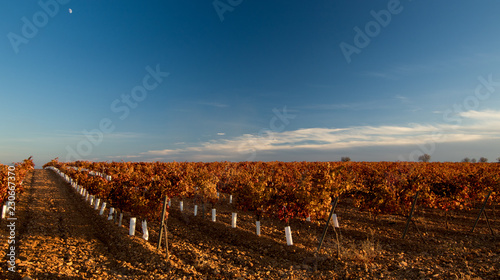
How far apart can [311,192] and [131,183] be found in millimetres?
8897

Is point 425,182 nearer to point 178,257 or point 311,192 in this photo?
point 311,192

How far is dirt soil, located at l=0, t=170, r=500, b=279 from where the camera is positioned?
27.3ft

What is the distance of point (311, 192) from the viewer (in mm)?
12398

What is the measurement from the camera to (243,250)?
35.6 ft

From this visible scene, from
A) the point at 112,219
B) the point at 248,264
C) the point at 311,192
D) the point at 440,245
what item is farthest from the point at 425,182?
the point at 112,219

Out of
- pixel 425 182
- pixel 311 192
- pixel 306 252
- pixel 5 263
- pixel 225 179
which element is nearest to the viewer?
pixel 5 263

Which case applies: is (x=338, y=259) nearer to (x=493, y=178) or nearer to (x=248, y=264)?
(x=248, y=264)

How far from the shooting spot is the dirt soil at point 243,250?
328 inches

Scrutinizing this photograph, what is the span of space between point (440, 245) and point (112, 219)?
57.0 ft

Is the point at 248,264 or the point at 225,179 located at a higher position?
the point at 225,179

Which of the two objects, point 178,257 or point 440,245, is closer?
point 178,257

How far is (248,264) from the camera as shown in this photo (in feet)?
30.8

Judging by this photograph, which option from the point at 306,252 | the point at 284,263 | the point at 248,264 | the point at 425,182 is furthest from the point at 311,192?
the point at 425,182

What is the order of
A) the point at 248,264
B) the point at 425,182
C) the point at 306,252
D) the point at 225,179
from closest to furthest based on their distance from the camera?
the point at 248,264, the point at 306,252, the point at 425,182, the point at 225,179
